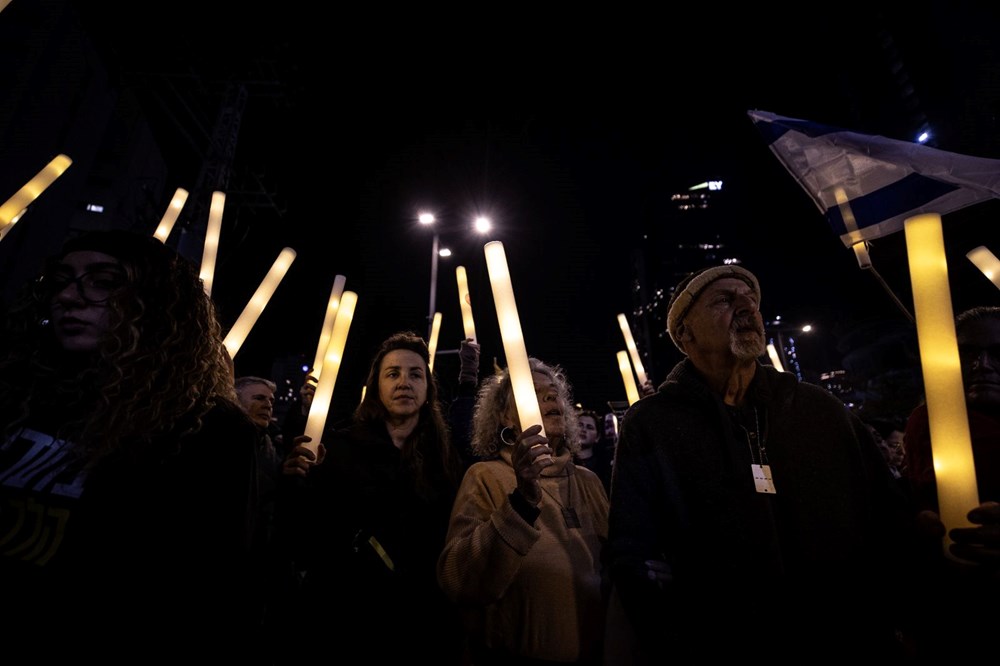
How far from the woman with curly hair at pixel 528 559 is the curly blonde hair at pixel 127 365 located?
46.0 inches

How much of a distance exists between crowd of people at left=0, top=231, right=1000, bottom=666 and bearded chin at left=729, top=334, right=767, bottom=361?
0.4 inches

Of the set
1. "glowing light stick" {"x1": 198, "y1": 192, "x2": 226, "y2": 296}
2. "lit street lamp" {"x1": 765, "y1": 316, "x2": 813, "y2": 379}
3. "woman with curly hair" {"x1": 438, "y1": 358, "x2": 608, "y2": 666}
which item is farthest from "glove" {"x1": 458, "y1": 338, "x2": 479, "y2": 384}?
"lit street lamp" {"x1": 765, "y1": 316, "x2": 813, "y2": 379}

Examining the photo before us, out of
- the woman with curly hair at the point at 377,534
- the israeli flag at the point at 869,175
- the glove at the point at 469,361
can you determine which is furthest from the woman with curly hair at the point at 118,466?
the israeli flag at the point at 869,175

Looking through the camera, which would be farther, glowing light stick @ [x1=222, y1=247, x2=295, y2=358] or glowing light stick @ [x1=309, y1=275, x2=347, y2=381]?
glowing light stick @ [x1=309, y1=275, x2=347, y2=381]

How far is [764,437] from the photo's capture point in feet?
6.38

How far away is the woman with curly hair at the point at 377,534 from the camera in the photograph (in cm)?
233

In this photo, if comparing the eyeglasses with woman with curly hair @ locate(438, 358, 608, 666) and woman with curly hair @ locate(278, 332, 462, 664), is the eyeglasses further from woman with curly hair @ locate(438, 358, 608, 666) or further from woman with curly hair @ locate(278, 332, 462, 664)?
woman with curly hair @ locate(438, 358, 608, 666)

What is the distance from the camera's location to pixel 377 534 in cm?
→ 252

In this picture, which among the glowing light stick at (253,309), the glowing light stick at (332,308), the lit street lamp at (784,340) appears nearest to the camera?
the glowing light stick at (253,309)

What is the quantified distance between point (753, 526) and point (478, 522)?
1176 mm

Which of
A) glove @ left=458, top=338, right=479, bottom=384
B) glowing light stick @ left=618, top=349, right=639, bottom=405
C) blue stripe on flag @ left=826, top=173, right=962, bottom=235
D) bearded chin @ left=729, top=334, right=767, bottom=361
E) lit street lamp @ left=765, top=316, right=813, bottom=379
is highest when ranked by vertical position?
lit street lamp @ left=765, top=316, right=813, bottom=379

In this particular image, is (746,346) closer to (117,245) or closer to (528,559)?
(528,559)

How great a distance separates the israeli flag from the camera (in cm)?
294

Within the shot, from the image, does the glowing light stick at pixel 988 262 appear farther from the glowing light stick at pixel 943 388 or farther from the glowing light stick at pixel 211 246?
the glowing light stick at pixel 211 246
